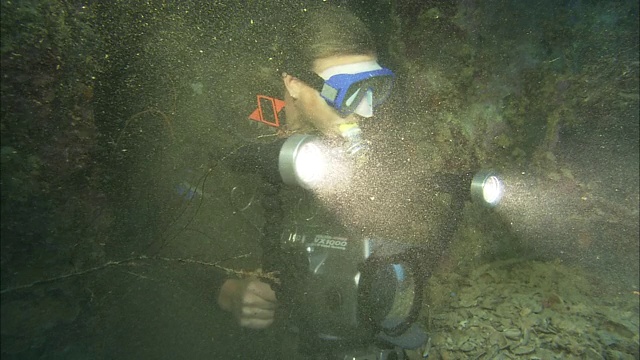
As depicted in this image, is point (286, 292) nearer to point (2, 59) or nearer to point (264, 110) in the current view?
point (264, 110)

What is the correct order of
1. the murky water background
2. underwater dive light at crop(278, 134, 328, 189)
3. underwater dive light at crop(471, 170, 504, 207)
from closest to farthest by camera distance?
1. underwater dive light at crop(278, 134, 328, 189)
2. the murky water background
3. underwater dive light at crop(471, 170, 504, 207)

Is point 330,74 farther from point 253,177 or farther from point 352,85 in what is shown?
point 253,177

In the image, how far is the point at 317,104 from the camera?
249 centimetres

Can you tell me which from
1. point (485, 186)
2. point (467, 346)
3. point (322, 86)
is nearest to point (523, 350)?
point (467, 346)

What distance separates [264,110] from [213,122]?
17.7 inches

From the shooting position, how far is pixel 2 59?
1529mm

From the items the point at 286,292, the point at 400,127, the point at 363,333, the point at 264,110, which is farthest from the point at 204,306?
the point at 400,127

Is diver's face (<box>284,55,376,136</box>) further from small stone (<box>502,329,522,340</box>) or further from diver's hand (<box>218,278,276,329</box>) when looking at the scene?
small stone (<box>502,329,522,340</box>)

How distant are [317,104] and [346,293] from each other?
1.45 metres

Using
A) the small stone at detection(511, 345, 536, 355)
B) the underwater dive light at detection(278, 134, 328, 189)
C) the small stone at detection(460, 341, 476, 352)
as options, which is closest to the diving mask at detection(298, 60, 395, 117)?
the underwater dive light at detection(278, 134, 328, 189)

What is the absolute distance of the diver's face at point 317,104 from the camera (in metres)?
2.44

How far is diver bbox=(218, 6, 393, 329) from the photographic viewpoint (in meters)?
2.24

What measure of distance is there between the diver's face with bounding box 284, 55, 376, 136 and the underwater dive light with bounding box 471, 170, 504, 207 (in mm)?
982

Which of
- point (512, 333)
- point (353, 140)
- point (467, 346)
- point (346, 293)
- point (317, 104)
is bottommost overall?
point (467, 346)
